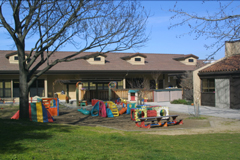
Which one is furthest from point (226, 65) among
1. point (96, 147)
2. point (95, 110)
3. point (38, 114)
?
point (96, 147)

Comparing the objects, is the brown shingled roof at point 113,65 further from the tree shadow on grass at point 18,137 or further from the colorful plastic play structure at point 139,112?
the tree shadow on grass at point 18,137

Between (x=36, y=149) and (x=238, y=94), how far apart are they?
1572cm

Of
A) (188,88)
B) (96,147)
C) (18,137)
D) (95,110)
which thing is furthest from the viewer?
(188,88)

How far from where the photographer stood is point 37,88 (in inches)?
1127

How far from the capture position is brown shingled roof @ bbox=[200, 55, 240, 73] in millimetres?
17958

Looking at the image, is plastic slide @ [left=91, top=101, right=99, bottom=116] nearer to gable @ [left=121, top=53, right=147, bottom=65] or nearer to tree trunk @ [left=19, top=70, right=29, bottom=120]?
→ tree trunk @ [left=19, top=70, right=29, bottom=120]

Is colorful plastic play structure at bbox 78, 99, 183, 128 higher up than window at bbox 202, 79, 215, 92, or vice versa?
window at bbox 202, 79, 215, 92

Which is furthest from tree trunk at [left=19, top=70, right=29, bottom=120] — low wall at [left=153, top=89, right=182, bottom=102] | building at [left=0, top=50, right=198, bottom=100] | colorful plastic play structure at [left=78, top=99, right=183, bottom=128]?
low wall at [left=153, top=89, right=182, bottom=102]

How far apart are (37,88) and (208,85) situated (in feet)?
61.8

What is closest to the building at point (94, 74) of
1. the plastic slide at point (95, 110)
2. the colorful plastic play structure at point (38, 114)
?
the plastic slide at point (95, 110)

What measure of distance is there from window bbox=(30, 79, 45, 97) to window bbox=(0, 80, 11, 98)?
7.90ft

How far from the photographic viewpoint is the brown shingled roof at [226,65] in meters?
18.0

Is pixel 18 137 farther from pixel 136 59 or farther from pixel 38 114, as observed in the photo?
pixel 136 59

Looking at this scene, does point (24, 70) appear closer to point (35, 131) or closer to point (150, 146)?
point (35, 131)
